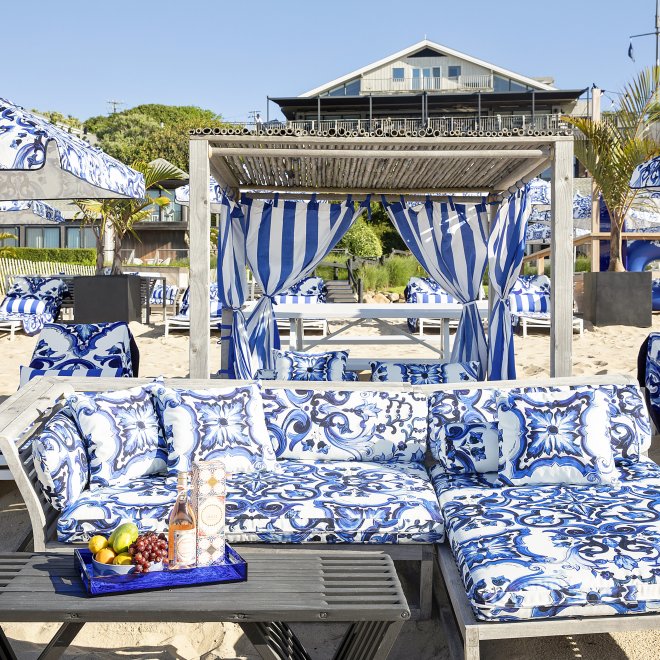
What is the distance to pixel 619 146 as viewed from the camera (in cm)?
1220

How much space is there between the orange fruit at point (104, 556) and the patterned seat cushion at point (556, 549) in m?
1.20

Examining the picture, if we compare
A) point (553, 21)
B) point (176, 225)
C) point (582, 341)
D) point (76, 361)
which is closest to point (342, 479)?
point (76, 361)

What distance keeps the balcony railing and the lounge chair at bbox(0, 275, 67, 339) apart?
29884mm

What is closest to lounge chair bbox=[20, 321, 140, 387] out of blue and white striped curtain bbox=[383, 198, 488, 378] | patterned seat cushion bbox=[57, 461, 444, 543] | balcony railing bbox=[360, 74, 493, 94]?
patterned seat cushion bbox=[57, 461, 444, 543]

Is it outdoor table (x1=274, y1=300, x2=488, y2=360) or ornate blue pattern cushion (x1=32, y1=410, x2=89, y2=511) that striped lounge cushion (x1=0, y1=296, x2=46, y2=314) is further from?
ornate blue pattern cushion (x1=32, y1=410, x2=89, y2=511)

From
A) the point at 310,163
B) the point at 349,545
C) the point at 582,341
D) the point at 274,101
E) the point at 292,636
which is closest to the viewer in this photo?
the point at 292,636

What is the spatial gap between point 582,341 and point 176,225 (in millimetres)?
27130

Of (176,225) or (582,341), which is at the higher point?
(176,225)

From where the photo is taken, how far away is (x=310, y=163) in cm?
644

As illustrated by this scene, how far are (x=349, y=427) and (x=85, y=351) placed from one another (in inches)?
103

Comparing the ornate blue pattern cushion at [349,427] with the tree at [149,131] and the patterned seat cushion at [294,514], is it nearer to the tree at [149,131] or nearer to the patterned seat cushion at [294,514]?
the patterned seat cushion at [294,514]

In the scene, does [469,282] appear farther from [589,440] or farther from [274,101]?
[274,101]

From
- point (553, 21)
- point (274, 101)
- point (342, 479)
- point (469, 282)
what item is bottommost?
point (342, 479)

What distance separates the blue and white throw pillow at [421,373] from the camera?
5324mm
